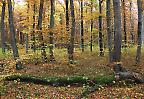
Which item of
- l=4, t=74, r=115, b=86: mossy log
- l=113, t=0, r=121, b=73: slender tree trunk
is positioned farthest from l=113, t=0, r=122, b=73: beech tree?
l=4, t=74, r=115, b=86: mossy log

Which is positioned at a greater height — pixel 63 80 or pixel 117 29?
pixel 117 29

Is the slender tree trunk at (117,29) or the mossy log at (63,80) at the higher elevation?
→ the slender tree trunk at (117,29)

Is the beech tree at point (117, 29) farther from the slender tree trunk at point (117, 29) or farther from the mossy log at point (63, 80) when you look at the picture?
the mossy log at point (63, 80)

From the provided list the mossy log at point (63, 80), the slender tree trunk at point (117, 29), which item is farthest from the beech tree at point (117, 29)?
the mossy log at point (63, 80)

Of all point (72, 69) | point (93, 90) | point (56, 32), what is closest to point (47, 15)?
point (56, 32)

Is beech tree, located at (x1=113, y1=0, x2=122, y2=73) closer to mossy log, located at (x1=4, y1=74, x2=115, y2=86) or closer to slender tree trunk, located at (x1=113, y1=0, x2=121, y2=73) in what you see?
slender tree trunk, located at (x1=113, y1=0, x2=121, y2=73)

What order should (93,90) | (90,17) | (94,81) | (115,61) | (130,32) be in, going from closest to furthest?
(93,90), (94,81), (115,61), (90,17), (130,32)

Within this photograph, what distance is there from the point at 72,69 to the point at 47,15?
17832mm

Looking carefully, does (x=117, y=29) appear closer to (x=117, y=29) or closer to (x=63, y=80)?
(x=117, y=29)

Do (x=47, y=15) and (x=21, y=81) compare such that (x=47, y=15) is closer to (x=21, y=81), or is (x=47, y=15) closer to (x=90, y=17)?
(x=90, y=17)

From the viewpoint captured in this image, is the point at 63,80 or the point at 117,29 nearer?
the point at 63,80

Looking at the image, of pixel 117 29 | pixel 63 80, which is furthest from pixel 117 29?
pixel 63 80

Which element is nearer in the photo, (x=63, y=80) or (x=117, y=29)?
(x=63, y=80)

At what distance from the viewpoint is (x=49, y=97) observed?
1348 centimetres
